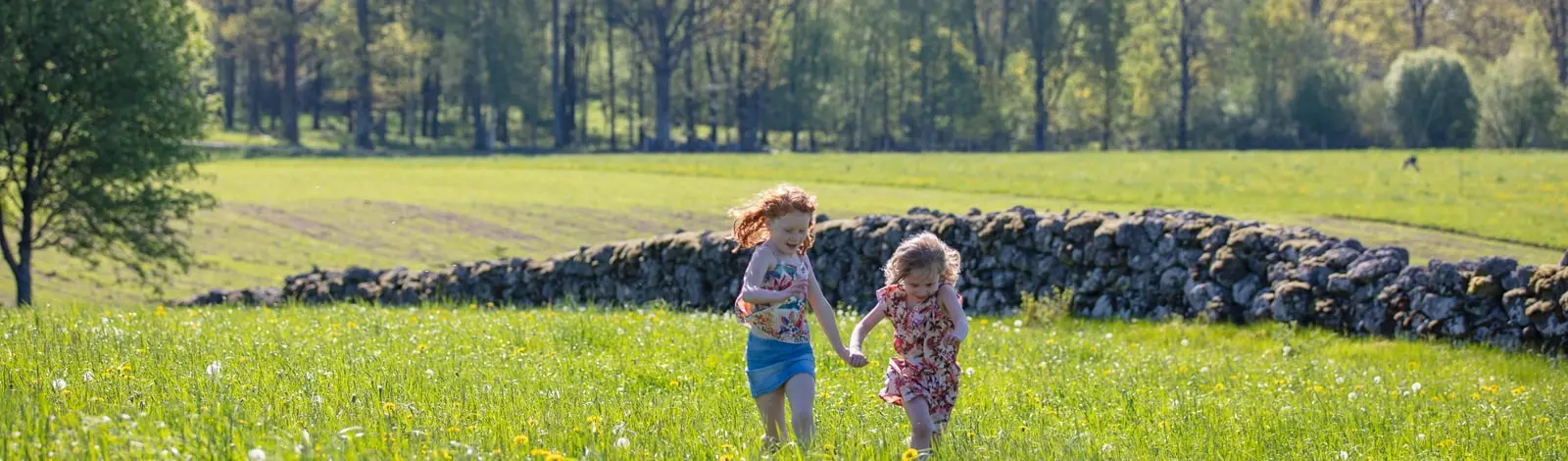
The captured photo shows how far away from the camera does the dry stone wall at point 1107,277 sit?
14656 millimetres

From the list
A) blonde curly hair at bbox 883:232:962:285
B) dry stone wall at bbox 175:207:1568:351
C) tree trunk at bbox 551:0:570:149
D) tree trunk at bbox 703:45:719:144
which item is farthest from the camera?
tree trunk at bbox 703:45:719:144

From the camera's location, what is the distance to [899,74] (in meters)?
94.6

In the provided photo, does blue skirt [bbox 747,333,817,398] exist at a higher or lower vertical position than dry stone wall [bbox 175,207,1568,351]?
higher

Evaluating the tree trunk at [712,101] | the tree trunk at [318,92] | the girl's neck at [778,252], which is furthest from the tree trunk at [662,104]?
the girl's neck at [778,252]

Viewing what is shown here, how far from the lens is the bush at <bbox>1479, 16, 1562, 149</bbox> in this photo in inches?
3155

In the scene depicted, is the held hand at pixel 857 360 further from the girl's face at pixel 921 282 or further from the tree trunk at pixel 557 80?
the tree trunk at pixel 557 80

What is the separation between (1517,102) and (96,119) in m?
77.9

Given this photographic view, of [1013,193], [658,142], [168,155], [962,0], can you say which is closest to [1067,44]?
[962,0]

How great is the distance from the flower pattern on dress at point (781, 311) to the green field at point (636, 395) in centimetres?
57

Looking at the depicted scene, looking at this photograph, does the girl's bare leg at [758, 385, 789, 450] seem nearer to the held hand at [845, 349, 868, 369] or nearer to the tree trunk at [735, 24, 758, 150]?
the held hand at [845, 349, 868, 369]

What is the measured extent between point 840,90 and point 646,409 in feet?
288

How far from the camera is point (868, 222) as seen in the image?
786 inches

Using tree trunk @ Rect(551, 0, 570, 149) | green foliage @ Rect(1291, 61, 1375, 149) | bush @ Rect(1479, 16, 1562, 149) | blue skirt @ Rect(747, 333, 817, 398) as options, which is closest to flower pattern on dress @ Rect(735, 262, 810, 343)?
blue skirt @ Rect(747, 333, 817, 398)

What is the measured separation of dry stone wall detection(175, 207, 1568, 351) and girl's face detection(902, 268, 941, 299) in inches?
369
